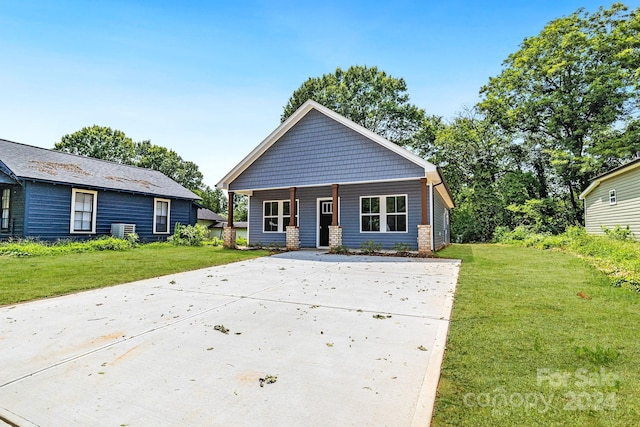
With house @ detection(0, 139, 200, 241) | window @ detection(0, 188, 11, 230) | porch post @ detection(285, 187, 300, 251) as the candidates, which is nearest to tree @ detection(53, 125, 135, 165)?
house @ detection(0, 139, 200, 241)

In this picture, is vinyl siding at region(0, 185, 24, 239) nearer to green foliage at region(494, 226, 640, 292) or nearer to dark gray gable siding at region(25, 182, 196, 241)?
dark gray gable siding at region(25, 182, 196, 241)

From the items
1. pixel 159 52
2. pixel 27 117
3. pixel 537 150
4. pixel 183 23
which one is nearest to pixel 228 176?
pixel 159 52

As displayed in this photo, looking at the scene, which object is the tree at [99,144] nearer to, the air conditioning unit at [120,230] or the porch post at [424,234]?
the air conditioning unit at [120,230]

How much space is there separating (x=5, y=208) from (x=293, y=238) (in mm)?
12257

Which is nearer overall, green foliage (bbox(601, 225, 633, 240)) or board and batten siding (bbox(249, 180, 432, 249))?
board and batten siding (bbox(249, 180, 432, 249))

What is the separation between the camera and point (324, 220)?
14617 millimetres

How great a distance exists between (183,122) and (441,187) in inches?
730

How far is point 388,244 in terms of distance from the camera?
13172 mm

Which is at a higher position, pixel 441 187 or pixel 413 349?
pixel 441 187

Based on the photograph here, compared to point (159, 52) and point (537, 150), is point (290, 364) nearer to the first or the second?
point (159, 52)

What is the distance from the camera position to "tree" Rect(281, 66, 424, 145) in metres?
31.6

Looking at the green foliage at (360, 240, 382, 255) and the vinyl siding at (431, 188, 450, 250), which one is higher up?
the vinyl siding at (431, 188, 450, 250)

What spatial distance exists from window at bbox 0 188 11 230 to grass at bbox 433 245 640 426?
17.5 m

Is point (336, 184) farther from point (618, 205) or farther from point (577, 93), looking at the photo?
point (577, 93)
